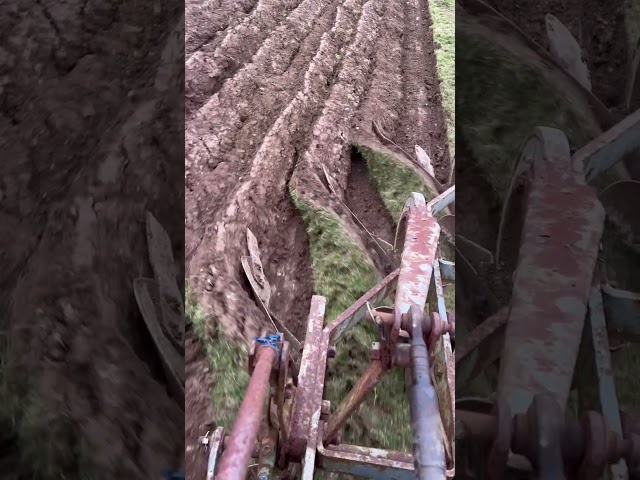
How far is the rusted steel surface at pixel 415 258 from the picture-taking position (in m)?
2.04

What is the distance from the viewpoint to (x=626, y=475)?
409 mm

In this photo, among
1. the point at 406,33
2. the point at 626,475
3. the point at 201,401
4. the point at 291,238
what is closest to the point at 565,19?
the point at 626,475

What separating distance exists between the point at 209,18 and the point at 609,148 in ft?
24.7

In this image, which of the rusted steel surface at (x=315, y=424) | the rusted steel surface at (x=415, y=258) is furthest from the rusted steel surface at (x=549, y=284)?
the rusted steel surface at (x=315, y=424)

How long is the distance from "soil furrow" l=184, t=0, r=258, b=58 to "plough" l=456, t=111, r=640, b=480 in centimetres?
634

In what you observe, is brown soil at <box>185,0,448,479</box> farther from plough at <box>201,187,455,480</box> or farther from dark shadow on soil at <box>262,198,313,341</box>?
plough at <box>201,187,455,480</box>

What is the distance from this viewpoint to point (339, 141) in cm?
578

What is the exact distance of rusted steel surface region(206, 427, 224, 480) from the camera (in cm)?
148

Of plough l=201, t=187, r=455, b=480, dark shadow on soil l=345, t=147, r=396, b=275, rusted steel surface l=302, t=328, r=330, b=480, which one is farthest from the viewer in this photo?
dark shadow on soil l=345, t=147, r=396, b=275

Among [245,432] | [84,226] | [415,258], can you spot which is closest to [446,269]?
[415,258]

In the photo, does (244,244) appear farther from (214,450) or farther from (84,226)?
(84,226)

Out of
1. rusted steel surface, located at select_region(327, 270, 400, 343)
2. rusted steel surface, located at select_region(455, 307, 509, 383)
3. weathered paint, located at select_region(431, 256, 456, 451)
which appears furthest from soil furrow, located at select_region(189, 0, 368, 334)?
rusted steel surface, located at select_region(455, 307, 509, 383)

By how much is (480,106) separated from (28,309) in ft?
1.46

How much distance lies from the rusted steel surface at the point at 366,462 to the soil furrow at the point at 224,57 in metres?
4.30
